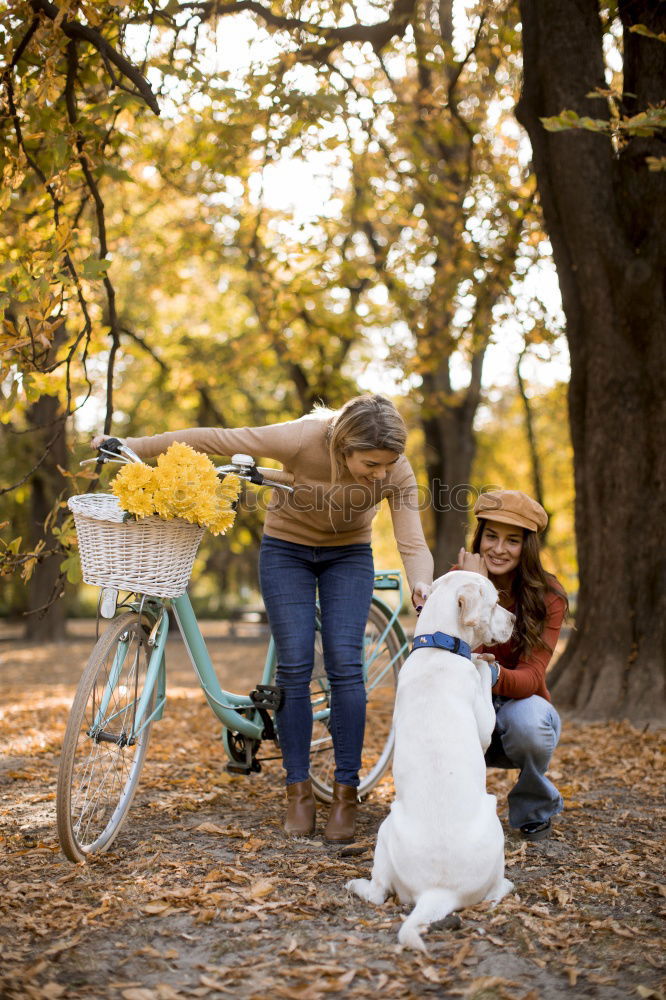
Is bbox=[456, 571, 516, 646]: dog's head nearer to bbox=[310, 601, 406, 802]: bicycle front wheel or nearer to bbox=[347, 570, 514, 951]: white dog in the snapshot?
bbox=[347, 570, 514, 951]: white dog

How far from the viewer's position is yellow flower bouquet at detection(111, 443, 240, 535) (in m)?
3.20

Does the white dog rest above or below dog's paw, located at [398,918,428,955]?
above

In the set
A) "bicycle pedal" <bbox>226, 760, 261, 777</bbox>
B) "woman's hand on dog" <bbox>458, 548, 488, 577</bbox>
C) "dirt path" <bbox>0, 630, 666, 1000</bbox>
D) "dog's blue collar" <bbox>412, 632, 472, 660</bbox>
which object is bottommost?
"dirt path" <bbox>0, 630, 666, 1000</bbox>

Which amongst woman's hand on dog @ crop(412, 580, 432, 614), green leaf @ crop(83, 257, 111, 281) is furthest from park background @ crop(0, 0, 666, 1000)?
woman's hand on dog @ crop(412, 580, 432, 614)

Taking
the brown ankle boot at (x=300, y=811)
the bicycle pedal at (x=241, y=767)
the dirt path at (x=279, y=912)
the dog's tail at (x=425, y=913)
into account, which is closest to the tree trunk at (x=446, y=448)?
the dirt path at (x=279, y=912)

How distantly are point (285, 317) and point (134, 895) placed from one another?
9521mm

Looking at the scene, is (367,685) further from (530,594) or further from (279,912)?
(279,912)

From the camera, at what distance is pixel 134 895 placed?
3078 millimetres

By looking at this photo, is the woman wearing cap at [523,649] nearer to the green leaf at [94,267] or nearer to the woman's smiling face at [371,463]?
the woman's smiling face at [371,463]

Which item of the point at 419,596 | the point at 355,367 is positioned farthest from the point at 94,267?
the point at 355,367

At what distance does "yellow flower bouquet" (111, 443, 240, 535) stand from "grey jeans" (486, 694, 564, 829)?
56.9 inches

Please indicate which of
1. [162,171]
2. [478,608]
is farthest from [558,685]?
[162,171]

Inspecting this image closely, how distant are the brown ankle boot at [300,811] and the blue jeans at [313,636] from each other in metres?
0.04

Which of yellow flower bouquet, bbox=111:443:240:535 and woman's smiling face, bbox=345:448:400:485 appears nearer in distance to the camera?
yellow flower bouquet, bbox=111:443:240:535
